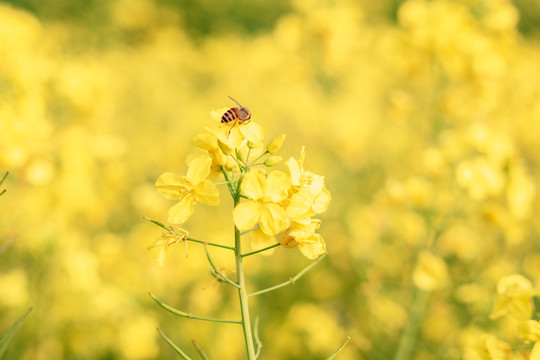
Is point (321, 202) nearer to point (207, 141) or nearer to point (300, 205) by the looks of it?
point (300, 205)

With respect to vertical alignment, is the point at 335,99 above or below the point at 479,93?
below

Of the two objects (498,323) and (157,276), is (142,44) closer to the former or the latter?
(157,276)

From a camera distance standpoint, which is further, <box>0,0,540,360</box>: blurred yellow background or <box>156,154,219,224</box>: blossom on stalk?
<box>0,0,540,360</box>: blurred yellow background

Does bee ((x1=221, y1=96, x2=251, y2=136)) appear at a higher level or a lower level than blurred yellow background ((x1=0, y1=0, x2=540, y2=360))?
higher

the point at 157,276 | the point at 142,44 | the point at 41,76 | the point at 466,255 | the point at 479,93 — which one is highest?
the point at 479,93

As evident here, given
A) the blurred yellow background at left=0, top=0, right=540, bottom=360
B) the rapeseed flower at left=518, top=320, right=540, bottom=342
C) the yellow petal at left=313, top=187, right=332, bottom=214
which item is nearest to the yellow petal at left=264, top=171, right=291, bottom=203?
the yellow petal at left=313, top=187, right=332, bottom=214

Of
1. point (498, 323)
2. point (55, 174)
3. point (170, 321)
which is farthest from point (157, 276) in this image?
point (498, 323)

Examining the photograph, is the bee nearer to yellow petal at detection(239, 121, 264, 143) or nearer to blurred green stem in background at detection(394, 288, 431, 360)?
yellow petal at detection(239, 121, 264, 143)
